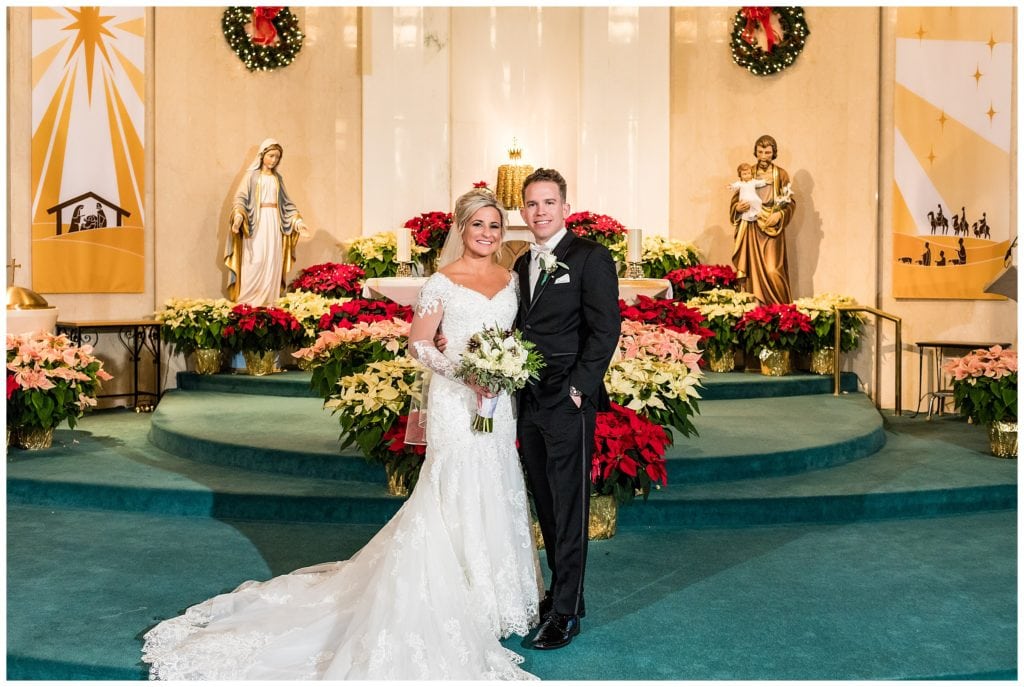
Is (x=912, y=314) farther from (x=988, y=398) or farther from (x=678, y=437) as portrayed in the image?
(x=678, y=437)

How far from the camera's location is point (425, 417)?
405 cm

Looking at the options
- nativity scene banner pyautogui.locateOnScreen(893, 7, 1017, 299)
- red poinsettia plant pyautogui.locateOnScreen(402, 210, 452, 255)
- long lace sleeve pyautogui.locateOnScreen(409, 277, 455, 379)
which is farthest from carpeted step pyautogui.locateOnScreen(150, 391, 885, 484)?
red poinsettia plant pyautogui.locateOnScreen(402, 210, 452, 255)

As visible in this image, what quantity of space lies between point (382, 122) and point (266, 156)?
6.44ft

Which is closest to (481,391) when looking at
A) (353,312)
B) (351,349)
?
(351,349)

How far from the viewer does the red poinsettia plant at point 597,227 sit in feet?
37.4

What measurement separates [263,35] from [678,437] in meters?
7.22

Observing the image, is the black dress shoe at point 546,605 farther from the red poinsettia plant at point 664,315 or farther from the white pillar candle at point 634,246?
the white pillar candle at point 634,246

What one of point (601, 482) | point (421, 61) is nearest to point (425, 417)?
point (601, 482)

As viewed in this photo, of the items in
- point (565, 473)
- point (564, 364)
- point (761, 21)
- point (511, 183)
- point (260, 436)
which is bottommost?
point (260, 436)

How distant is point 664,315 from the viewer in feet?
27.7

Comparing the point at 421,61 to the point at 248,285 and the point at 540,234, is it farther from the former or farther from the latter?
the point at 540,234

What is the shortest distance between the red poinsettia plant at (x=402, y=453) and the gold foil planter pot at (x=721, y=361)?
546 centimetres

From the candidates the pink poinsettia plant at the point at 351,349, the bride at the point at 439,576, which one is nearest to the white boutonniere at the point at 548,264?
the bride at the point at 439,576

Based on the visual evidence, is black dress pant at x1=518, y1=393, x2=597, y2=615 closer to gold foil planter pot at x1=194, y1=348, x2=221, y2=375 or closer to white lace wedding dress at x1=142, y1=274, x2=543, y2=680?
white lace wedding dress at x1=142, y1=274, x2=543, y2=680
